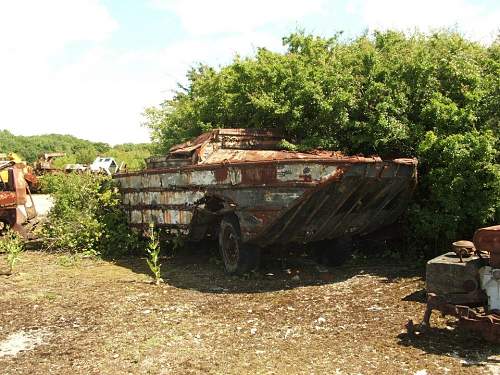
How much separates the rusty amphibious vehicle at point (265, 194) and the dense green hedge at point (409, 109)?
0.42 metres

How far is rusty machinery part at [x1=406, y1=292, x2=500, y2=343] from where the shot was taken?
4316 millimetres

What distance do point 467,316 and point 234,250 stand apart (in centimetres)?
379

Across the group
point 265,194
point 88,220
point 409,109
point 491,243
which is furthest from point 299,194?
point 88,220

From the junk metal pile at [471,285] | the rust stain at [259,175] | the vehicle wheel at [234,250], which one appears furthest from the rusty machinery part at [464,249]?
the vehicle wheel at [234,250]

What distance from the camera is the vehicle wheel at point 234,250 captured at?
24.3ft

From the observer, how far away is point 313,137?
842 centimetres

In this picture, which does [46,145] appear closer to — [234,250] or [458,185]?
[234,250]

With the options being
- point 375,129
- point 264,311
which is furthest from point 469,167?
point 264,311

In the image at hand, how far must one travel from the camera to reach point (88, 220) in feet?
32.8

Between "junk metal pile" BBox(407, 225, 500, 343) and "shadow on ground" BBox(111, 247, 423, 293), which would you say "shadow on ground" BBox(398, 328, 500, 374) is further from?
"shadow on ground" BBox(111, 247, 423, 293)

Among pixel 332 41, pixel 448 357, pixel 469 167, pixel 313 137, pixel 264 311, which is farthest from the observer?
pixel 332 41

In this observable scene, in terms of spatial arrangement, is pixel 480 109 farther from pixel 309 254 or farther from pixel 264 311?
pixel 264 311

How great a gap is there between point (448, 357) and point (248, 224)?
3.20m

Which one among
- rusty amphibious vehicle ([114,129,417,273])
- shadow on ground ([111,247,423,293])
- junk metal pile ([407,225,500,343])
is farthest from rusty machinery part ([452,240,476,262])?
shadow on ground ([111,247,423,293])
